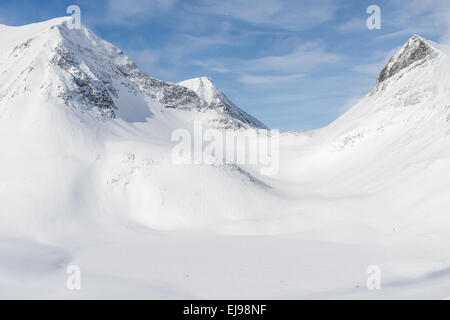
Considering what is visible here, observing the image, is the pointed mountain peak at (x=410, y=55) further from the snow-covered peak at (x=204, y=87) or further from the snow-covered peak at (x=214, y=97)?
the snow-covered peak at (x=204, y=87)

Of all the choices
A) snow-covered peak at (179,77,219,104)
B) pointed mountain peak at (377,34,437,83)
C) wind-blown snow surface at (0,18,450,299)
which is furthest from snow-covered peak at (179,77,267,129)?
pointed mountain peak at (377,34,437,83)

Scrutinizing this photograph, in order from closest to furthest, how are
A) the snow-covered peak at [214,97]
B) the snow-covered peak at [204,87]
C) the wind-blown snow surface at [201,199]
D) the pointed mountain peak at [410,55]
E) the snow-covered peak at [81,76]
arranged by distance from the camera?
the wind-blown snow surface at [201,199] < the snow-covered peak at [81,76] < the pointed mountain peak at [410,55] < the snow-covered peak at [214,97] < the snow-covered peak at [204,87]

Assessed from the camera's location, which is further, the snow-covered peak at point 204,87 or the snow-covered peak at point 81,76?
the snow-covered peak at point 204,87

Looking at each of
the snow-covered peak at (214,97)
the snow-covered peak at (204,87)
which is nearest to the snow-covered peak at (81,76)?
the snow-covered peak at (214,97)

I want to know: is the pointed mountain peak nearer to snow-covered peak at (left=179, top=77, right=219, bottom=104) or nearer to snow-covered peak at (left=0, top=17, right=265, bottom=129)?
snow-covered peak at (left=0, top=17, right=265, bottom=129)

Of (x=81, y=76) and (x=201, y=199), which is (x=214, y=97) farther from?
(x=201, y=199)
